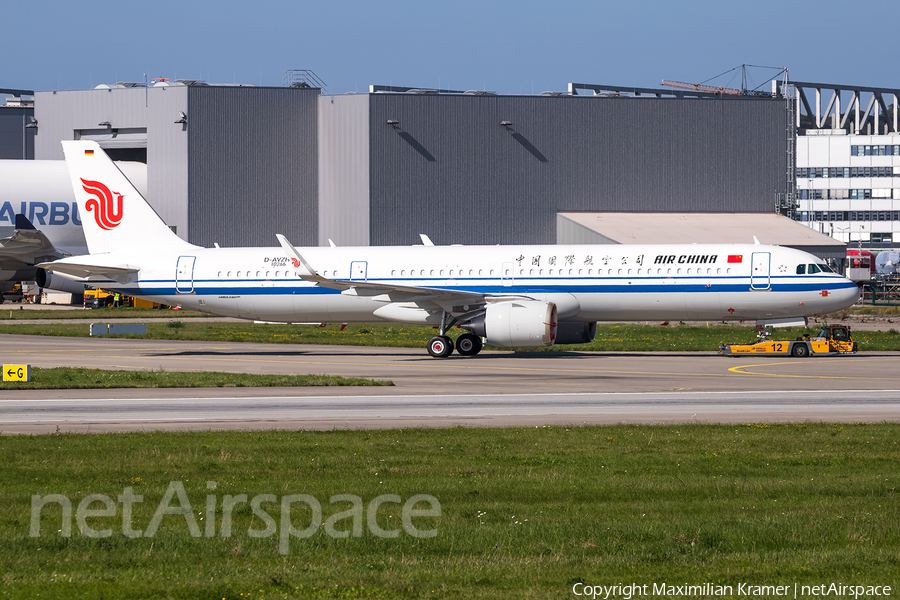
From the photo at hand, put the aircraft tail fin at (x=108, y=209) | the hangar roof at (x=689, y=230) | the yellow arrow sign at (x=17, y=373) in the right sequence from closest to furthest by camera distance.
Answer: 1. the yellow arrow sign at (x=17, y=373)
2. the aircraft tail fin at (x=108, y=209)
3. the hangar roof at (x=689, y=230)

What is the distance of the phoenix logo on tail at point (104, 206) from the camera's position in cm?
4441

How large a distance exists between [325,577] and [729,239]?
6779cm

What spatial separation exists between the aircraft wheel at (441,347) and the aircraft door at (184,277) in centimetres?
1078

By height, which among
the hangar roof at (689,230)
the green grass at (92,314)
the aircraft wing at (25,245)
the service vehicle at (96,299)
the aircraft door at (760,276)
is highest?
the hangar roof at (689,230)

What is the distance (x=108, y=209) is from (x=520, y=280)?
1834 centimetres

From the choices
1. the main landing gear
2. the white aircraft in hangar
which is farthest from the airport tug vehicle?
the main landing gear

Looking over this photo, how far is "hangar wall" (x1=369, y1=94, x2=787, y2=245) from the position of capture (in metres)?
79.7

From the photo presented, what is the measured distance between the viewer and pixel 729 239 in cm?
7338

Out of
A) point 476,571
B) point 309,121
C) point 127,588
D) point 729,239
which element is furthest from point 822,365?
point 309,121

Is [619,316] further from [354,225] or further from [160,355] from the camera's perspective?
[354,225]

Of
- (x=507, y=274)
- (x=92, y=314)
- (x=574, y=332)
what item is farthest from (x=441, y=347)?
(x=92, y=314)

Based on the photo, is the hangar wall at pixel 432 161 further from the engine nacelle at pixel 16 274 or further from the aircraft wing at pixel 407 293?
the aircraft wing at pixel 407 293

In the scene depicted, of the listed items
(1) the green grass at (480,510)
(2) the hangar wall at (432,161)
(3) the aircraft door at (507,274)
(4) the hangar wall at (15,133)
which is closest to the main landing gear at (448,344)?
(3) the aircraft door at (507,274)

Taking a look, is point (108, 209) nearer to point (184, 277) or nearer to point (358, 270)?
point (184, 277)
